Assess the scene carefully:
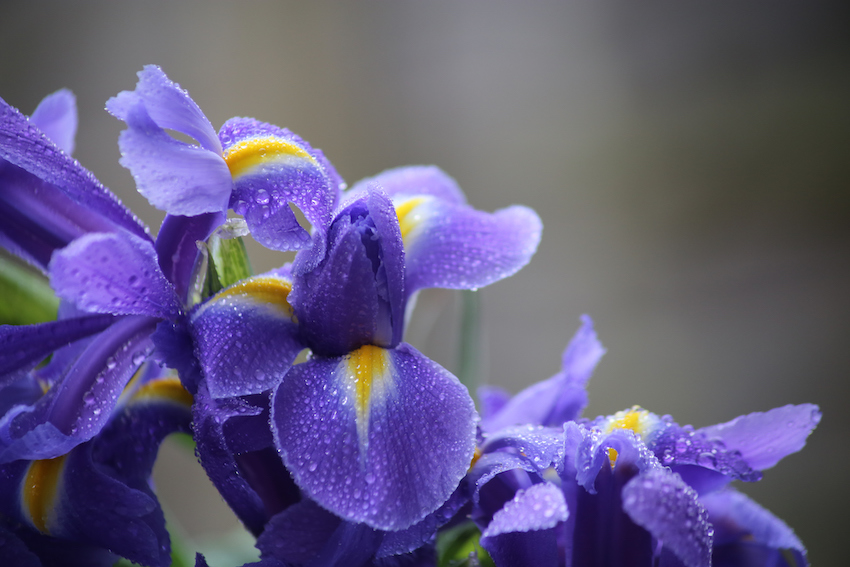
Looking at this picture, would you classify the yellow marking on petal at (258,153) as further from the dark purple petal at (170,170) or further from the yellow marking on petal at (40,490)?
the yellow marking on petal at (40,490)

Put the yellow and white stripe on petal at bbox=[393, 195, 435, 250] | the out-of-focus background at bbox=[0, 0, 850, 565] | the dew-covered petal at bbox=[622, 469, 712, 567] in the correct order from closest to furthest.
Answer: the dew-covered petal at bbox=[622, 469, 712, 567] → the yellow and white stripe on petal at bbox=[393, 195, 435, 250] → the out-of-focus background at bbox=[0, 0, 850, 565]

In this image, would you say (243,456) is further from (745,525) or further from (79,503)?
(745,525)

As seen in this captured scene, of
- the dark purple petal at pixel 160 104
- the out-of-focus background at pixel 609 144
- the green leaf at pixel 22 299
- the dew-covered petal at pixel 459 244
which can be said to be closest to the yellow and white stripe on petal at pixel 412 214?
the dew-covered petal at pixel 459 244

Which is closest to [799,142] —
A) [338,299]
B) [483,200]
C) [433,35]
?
[483,200]

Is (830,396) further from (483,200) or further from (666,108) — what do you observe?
(483,200)

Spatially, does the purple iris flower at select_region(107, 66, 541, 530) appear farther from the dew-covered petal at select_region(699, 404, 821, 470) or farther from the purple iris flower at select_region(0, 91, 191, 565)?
the dew-covered petal at select_region(699, 404, 821, 470)

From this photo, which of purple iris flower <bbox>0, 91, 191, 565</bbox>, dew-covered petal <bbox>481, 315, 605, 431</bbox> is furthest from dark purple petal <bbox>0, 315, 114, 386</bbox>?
dew-covered petal <bbox>481, 315, 605, 431</bbox>

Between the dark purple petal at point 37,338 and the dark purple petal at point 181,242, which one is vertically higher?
the dark purple petal at point 181,242
